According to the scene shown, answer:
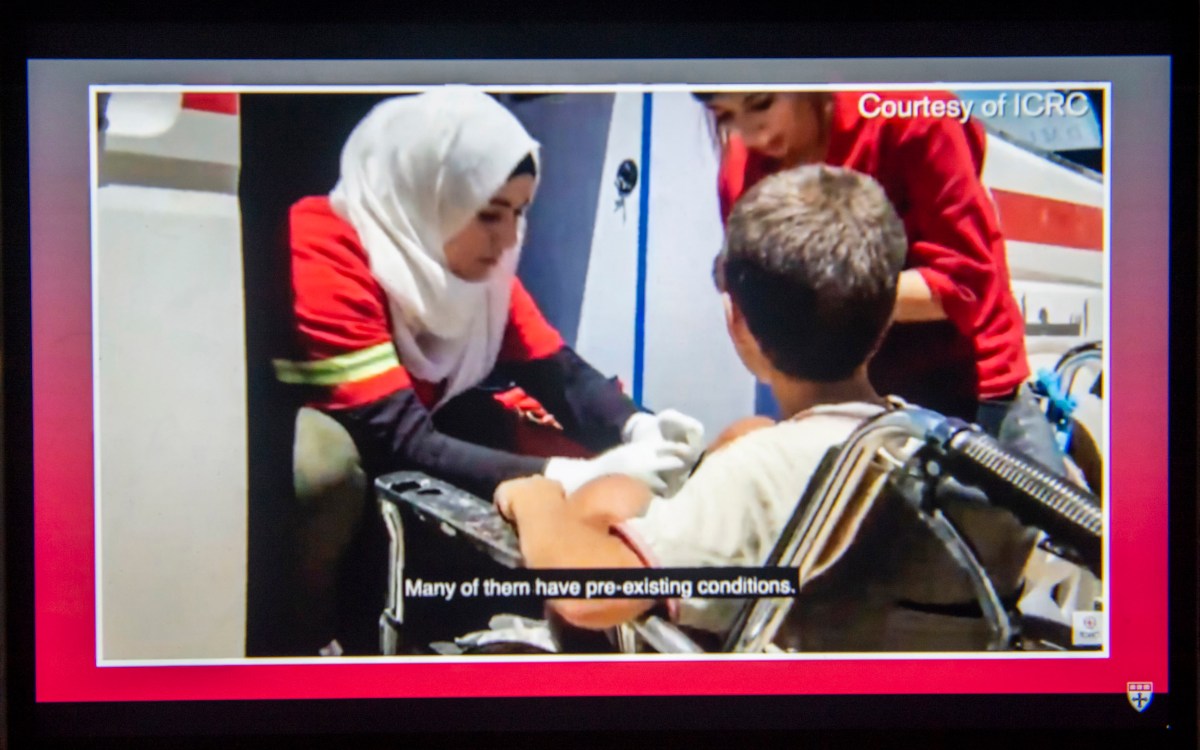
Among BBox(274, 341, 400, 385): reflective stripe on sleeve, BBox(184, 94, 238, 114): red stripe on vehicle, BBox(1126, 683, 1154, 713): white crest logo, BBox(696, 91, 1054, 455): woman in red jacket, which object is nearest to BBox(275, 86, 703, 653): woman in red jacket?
BBox(274, 341, 400, 385): reflective stripe on sleeve

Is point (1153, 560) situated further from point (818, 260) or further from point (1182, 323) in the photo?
point (818, 260)

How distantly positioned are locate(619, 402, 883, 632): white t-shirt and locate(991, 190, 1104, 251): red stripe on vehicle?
0.35 meters

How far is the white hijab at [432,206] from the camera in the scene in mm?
1547

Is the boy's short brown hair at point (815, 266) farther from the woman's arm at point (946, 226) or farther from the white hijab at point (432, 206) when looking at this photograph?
the white hijab at point (432, 206)

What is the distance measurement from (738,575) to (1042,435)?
20.3 inches

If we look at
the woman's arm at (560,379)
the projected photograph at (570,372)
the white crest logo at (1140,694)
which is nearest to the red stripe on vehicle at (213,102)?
the projected photograph at (570,372)

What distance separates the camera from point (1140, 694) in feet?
5.32

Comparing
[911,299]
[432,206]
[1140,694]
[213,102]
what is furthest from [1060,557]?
[213,102]

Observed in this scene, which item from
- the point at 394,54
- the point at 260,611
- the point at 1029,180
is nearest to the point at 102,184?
the point at 394,54

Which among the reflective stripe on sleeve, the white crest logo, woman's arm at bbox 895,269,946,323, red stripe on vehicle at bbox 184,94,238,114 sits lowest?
the white crest logo

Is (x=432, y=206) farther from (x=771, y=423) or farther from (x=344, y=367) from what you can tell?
(x=771, y=423)

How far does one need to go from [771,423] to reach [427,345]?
53cm

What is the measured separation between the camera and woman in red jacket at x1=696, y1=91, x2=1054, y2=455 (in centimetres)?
157

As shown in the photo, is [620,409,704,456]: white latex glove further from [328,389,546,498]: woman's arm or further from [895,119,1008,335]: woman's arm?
[895,119,1008,335]: woman's arm
